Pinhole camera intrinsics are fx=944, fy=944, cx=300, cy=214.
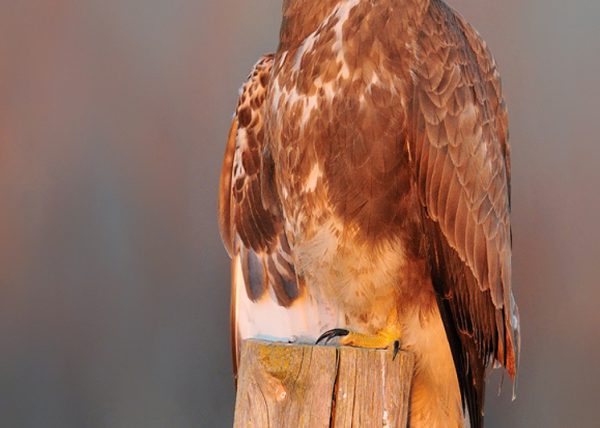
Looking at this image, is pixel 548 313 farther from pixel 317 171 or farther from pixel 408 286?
pixel 317 171

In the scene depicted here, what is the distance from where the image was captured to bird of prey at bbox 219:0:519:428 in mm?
2277

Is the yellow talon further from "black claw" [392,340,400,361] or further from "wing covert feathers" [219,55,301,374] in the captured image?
"wing covert feathers" [219,55,301,374]

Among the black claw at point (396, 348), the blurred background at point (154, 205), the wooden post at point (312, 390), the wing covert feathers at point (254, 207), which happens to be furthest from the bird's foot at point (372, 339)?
the blurred background at point (154, 205)

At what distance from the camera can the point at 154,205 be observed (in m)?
3.66

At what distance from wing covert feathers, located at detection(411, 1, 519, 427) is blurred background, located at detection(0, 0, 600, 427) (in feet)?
3.55

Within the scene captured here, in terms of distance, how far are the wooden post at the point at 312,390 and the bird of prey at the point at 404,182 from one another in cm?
28

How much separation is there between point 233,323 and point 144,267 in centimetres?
73

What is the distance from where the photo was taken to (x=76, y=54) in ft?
12.1

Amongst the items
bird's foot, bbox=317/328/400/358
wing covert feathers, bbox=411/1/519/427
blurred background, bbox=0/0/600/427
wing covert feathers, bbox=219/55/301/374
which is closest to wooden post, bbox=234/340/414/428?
bird's foot, bbox=317/328/400/358

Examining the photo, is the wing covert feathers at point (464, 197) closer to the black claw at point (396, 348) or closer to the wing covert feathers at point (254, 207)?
the black claw at point (396, 348)

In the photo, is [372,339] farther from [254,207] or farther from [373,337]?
[254,207]

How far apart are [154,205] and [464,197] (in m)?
1.62

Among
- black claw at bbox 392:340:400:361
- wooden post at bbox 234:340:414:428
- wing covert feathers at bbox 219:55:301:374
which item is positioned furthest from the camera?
wing covert feathers at bbox 219:55:301:374

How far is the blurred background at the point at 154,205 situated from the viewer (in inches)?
138
